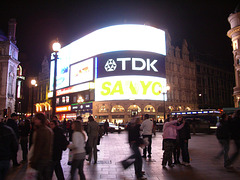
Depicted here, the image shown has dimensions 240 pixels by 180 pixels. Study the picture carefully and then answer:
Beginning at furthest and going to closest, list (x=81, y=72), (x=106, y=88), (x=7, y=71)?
(x=81, y=72)
(x=7, y=71)
(x=106, y=88)

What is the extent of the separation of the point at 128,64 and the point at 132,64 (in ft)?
3.14

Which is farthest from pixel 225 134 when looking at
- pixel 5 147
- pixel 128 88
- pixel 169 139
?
pixel 128 88

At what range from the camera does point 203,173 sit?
782 centimetres

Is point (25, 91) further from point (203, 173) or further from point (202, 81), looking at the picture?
point (203, 173)

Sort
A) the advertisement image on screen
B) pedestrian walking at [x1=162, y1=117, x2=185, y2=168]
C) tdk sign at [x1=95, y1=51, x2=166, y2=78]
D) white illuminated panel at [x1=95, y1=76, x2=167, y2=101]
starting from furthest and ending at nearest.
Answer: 1. the advertisement image on screen
2. tdk sign at [x1=95, y1=51, x2=166, y2=78]
3. white illuminated panel at [x1=95, y1=76, x2=167, y2=101]
4. pedestrian walking at [x1=162, y1=117, x2=185, y2=168]

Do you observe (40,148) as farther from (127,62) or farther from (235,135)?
(127,62)

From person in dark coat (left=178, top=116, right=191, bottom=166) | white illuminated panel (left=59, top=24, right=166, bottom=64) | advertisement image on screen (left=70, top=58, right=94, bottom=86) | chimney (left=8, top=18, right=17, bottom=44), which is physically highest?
chimney (left=8, top=18, right=17, bottom=44)

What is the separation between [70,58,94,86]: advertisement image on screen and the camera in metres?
60.2

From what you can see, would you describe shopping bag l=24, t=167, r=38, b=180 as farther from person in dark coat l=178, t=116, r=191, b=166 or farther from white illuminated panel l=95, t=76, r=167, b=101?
white illuminated panel l=95, t=76, r=167, b=101

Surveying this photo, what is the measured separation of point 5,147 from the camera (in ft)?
15.0

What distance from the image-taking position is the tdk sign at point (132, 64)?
179ft

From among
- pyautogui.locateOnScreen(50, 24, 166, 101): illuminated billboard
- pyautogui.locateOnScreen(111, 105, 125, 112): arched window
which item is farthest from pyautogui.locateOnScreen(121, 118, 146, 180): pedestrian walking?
pyautogui.locateOnScreen(111, 105, 125, 112): arched window

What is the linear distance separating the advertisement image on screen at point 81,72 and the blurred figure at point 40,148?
54.8 m

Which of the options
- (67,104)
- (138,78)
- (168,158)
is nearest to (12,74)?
(67,104)
